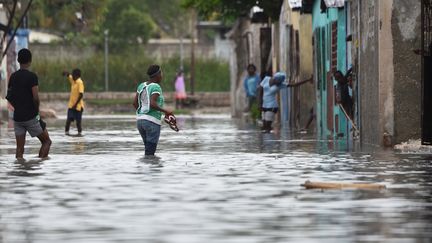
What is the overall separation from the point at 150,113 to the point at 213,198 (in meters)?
8.58

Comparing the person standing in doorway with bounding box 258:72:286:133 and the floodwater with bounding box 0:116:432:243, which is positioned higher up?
the person standing in doorway with bounding box 258:72:286:133

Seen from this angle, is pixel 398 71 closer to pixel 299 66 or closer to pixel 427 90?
pixel 427 90

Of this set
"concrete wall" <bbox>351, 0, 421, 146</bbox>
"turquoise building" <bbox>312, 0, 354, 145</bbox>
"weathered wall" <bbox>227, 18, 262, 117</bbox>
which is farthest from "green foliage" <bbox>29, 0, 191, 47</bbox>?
"concrete wall" <bbox>351, 0, 421, 146</bbox>

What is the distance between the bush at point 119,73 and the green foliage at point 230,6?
27.1 metres

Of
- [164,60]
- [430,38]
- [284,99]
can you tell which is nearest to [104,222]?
[430,38]

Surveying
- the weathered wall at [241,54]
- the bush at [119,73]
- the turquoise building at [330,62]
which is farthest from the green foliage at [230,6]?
the bush at [119,73]

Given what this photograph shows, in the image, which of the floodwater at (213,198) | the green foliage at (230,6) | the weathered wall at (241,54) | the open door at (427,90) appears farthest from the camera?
the weathered wall at (241,54)

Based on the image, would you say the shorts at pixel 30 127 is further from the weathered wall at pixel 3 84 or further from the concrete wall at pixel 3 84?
the weathered wall at pixel 3 84

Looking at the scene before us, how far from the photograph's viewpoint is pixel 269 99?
3528 centimetres

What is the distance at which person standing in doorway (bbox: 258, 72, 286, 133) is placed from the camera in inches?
1369

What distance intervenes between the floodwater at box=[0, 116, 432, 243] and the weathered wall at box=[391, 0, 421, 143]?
4.98ft

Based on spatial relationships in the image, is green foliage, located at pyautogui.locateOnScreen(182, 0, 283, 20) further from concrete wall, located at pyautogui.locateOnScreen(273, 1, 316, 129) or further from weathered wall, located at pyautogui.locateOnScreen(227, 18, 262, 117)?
weathered wall, located at pyautogui.locateOnScreen(227, 18, 262, 117)

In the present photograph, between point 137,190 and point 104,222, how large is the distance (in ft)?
10.7

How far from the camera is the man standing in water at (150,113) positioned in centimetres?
2239
